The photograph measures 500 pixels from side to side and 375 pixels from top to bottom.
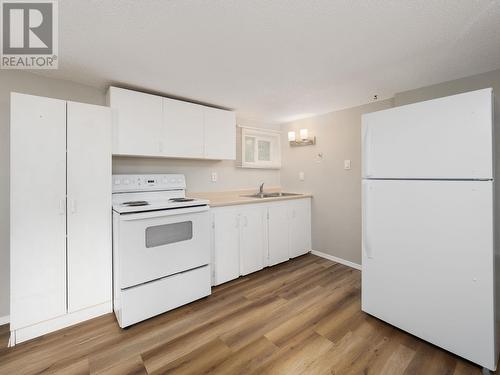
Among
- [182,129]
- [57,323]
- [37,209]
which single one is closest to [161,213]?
[37,209]

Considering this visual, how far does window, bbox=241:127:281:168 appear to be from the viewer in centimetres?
345

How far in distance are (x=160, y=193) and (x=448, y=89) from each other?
308 centimetres

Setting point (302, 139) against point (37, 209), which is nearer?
point (37, 209)

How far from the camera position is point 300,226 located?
11.0 ft

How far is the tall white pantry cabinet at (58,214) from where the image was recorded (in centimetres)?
167

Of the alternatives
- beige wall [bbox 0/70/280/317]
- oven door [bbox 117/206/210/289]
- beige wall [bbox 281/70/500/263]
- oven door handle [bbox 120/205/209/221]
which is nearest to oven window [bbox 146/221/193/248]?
oven door [bbox 117/206/210/289]

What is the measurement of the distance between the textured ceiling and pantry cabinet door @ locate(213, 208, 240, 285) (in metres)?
1.34

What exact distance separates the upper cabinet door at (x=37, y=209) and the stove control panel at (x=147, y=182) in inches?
19.4

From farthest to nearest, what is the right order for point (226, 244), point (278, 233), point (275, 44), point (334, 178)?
point (334, 178) < point (278, 233) < point (226, 244) < point (275, 44)

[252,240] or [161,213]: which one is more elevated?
[161,213]

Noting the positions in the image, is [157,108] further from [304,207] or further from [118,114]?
[304,207]

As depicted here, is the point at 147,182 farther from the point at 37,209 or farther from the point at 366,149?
the point at 366,149

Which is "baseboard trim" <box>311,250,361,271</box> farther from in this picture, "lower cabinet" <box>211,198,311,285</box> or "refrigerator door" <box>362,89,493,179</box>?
"refrigerator door" <box>362,89,493,179</box>

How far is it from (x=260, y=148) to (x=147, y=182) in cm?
184
